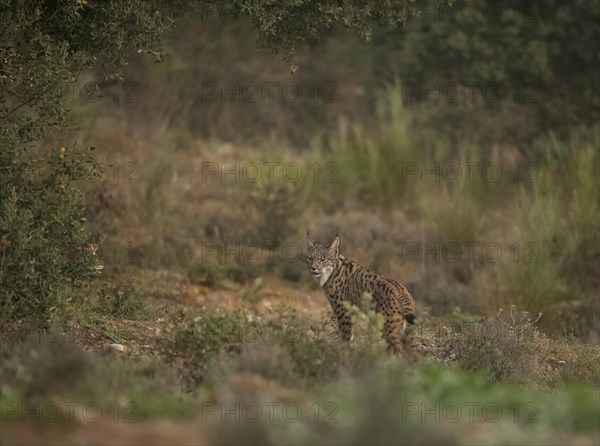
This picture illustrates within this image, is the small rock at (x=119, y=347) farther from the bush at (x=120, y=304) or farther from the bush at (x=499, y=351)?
the bush at (x=499, y=351)

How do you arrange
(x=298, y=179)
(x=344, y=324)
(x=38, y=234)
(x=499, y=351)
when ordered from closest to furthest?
(x=38, y=234) → (x=499, y=351) → (x=344, y=324) → (x=298, y=179)

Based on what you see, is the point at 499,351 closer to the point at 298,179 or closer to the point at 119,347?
the point at 119,347

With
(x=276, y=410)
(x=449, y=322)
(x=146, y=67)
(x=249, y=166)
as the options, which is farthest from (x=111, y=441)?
(x=146, y=67)

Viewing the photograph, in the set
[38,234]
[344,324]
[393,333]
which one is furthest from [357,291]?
[38,234]

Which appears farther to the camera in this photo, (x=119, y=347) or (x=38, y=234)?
(x=119, y=347)

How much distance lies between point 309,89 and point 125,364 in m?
18.3

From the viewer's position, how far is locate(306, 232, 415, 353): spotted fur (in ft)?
32.3

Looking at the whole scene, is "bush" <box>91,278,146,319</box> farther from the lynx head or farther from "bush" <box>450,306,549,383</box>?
"bush" <box>450,306,549,383</box>

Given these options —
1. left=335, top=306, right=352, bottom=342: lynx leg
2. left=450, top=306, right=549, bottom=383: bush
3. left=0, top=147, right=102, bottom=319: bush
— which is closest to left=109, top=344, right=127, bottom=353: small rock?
left=0, top=147, right=102, bottom=319: bush

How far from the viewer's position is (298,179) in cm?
1870

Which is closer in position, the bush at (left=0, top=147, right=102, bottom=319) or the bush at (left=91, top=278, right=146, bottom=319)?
the bush at (left=0, top=147, right=102, bottom=319)

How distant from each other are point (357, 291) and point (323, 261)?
21.4 inches

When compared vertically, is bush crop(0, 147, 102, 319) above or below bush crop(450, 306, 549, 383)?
above

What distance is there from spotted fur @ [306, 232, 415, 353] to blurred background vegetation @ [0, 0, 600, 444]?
0.62 metres
